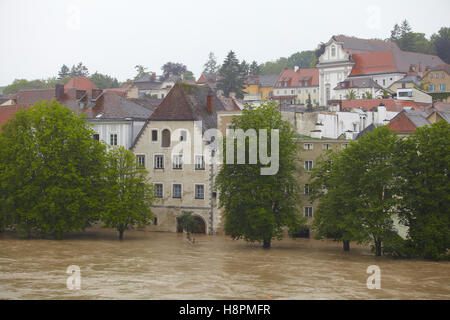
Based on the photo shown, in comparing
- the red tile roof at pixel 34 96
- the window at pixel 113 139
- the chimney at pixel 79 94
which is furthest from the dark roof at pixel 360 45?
the window at pixel 113 139

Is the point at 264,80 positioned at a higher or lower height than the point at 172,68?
lower

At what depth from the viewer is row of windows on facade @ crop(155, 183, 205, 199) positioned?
192 feet

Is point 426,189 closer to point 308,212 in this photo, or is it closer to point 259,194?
point 259,194

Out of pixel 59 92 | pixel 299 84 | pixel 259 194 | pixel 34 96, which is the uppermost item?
Answer: pixel 299 84

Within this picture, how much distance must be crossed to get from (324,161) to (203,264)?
1384 cm

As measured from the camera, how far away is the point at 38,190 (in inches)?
2044

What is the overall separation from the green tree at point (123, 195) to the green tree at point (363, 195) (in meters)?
14.3

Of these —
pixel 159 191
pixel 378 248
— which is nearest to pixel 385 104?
pixel 159 191

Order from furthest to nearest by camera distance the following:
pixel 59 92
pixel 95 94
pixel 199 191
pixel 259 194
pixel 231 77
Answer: pixel 231 77, pixel 59 92, pixel 95 94, pixel 199 191, pixel 259 194

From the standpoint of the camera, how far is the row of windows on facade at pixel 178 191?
58656 millimetres

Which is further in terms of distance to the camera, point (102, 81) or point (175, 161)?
point (102, 81)

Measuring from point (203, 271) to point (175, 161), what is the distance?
68.7ft

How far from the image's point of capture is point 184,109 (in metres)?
59.4

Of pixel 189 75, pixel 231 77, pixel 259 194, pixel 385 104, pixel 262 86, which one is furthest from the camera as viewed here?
pixel 189 75
